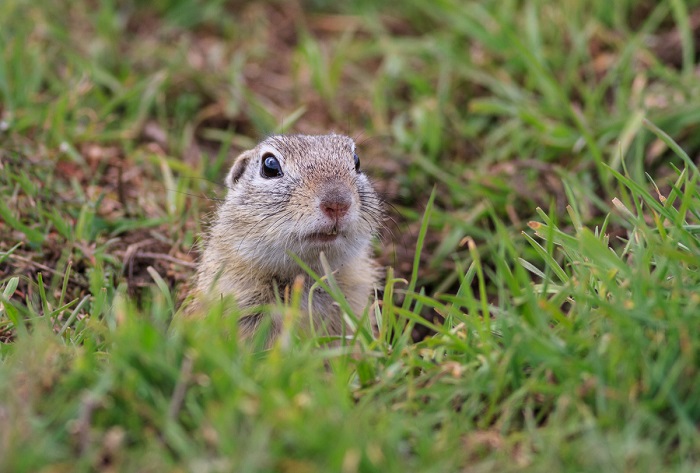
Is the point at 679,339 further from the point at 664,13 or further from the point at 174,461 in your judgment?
the point at 664,13

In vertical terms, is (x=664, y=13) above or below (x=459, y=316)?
above

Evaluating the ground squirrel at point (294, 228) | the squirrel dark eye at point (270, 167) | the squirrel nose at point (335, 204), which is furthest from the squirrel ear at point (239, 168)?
the squirrel nose at point (335, 204)

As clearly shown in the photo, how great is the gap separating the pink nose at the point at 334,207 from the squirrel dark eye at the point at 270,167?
692 millimetres

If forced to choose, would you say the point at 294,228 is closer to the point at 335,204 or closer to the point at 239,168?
the point at 335,204

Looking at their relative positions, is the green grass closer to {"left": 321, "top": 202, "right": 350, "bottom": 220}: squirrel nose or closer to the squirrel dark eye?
{"left": 321, "top": 202, "right": 350, "bottom": 220}: squirrel nose

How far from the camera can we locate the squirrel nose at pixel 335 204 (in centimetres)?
476

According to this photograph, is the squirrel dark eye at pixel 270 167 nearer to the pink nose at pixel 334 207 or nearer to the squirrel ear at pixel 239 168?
the squirrel ear at pixel 239 168

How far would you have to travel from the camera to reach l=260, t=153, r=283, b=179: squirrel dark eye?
5.40 m

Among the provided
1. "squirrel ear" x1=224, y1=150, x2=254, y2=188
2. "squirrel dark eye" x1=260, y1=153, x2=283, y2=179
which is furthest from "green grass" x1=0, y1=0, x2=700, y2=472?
"squirrel dark eye" x1=260, y1=153, x2=283, y2=179

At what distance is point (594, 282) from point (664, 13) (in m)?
4.52

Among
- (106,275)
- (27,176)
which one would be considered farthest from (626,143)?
(27,176)

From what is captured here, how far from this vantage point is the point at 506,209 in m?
6.67

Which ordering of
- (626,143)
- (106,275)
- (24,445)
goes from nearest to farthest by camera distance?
(24,445), (106,275), (626,143)

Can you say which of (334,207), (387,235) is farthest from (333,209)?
(387,235)
